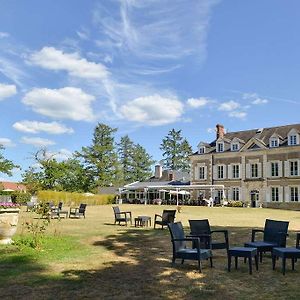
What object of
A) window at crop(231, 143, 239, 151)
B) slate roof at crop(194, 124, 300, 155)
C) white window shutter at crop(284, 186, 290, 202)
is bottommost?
white window shutter at crop(284, 186, 290, 202)

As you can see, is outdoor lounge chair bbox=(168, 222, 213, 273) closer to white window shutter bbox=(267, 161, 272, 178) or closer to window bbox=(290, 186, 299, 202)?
window bbox=(290, 186, 299, 202)

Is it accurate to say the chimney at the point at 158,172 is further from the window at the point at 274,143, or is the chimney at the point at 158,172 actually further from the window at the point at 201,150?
the window at the point at 274,143

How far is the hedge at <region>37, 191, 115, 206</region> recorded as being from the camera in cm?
4097

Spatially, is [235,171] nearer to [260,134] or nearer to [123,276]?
[260,134]

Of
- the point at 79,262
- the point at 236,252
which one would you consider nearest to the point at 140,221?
the point at 79,262

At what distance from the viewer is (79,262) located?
9.14 metres

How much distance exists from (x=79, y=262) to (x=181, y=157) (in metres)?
68.9

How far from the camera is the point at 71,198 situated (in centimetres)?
4341

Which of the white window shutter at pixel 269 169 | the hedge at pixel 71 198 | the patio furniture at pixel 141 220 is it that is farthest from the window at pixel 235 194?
the patio furniture at pixel 141 220

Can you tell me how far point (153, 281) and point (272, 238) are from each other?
3.50 m

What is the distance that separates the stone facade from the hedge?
1221 cm

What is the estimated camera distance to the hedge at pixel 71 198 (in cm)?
4097

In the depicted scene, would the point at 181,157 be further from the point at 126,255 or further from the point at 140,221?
the point at 126,255

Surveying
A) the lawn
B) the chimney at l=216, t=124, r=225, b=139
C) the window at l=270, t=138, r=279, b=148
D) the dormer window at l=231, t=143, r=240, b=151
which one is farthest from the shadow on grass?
the chimney at l=216, t=124, r=225, b=139
